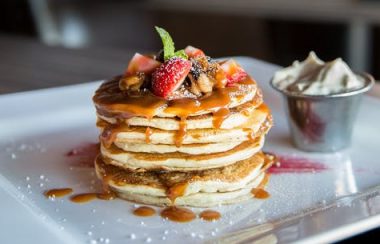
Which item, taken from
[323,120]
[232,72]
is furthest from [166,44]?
[323,120]

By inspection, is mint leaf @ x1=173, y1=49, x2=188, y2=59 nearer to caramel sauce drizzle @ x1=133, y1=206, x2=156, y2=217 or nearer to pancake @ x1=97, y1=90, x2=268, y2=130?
pancake @ x1=97, y1=90, x2=268, y2=130

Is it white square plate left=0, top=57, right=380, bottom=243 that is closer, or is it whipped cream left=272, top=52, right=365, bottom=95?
white square plate left=0, top=57, right=380, bottom=243

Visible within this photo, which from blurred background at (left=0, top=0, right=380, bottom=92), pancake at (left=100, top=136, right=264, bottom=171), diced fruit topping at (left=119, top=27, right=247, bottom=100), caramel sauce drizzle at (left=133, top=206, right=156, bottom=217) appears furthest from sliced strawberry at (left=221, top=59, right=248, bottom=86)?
blurred background at (left=0, top=0, right=380, bottom=92)

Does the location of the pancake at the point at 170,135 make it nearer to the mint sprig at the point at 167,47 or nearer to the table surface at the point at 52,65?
the mint sprig at the point at 167,47

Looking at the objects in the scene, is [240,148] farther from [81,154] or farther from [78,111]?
[78,111]

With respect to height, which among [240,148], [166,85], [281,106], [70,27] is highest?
[166,85]

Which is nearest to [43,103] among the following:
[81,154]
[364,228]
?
[81,154]
